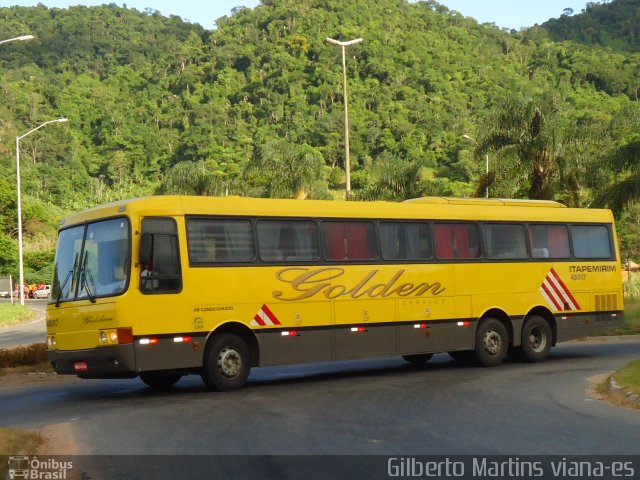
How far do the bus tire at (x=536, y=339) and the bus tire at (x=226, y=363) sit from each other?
280 inches

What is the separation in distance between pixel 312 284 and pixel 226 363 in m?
2.29

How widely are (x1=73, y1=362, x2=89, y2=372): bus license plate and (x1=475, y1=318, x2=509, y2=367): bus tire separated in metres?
8.29

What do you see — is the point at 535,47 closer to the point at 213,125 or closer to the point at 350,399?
the point at 213,125

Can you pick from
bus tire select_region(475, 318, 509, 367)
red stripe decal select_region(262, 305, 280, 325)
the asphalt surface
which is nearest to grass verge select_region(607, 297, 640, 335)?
bus tire select_region(475, 318, 509, 367)

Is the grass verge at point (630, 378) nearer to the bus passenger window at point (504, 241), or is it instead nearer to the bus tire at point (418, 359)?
the bus passenger window at point (504, 241)

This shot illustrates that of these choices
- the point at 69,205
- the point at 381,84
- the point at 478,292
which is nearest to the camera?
the point at 478,292

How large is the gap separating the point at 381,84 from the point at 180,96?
3142 centimetres

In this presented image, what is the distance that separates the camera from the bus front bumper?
628 inches

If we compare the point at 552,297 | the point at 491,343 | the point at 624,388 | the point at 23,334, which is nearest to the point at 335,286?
the point at 491,343

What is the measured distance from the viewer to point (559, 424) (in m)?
12.6

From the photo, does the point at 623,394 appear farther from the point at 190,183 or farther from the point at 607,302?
the point at 190,183

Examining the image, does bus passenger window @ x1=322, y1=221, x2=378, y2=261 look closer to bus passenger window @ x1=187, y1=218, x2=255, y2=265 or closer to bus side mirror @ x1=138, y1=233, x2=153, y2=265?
bus passenger window @ x1=187, y1=218, x2=255, y2=265

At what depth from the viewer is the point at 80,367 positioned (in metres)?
16.3

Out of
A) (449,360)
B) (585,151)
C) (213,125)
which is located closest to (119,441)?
(449,360)
